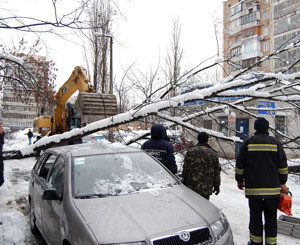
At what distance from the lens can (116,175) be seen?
11.1 ft

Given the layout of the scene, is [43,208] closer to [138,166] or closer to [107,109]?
[138,166]

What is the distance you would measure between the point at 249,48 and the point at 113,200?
38.5m

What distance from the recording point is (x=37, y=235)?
4500 millimetres

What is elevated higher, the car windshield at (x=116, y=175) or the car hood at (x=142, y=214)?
the car windshield at (x=116, y=175)

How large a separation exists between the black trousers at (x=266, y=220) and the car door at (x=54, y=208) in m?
2.45

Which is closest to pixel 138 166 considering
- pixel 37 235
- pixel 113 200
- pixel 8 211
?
pixel 113 200

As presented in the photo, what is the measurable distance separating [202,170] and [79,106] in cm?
366

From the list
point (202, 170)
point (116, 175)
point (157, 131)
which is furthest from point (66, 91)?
point (116, 175)

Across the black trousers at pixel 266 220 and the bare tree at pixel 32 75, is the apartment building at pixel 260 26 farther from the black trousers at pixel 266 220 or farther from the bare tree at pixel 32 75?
the black trousers at pixel 266 220

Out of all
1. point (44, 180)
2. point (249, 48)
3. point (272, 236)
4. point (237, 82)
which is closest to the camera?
point (272, 236)

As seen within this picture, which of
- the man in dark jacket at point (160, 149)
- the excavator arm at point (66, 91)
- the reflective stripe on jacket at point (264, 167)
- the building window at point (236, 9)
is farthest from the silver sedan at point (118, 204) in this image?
the building window at point (236, 9)

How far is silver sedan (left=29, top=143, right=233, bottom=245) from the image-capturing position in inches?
95.7

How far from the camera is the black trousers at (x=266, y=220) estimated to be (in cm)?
358

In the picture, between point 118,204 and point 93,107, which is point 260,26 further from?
point 118,204
